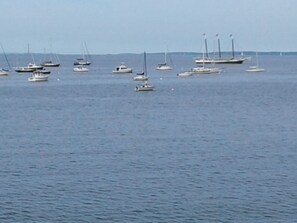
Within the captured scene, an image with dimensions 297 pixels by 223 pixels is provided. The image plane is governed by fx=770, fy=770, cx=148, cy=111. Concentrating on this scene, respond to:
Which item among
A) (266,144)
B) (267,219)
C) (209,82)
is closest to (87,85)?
(209,82)

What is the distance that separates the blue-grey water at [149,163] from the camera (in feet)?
124

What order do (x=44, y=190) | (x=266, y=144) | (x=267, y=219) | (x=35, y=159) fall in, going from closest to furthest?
1. (x=267, y=219)
2. (x=44, y=190)
3. (x=35, y=159)
4. (x=266, y=144)

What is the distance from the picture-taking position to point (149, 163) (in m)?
49.4

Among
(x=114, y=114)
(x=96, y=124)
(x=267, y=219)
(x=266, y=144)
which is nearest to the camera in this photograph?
(x=267, y=219)

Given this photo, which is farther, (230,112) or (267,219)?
(230,112)

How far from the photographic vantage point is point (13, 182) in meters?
43.9

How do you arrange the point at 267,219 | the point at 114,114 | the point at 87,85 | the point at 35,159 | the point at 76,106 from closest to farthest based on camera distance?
the point at 267,219 → the point at 35,159 → the point at 114,114 → the point at 76,106 → the point at 87,85

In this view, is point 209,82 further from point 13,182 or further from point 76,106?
point 13,182

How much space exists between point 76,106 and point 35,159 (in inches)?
1754

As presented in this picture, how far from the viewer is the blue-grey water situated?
1489 inches

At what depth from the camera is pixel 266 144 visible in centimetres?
5725

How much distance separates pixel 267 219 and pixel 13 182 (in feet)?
50.9

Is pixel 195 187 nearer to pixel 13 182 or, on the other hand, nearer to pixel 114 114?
pixel 13 182

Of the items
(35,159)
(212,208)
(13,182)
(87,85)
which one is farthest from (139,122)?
(87,85)
